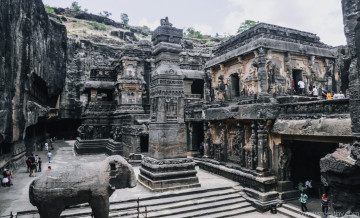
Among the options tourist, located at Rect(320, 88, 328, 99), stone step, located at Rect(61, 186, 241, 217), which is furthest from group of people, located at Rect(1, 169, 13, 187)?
tourist, located at Rect(320, 88, 328, 99)

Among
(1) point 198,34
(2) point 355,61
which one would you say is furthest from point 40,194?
(1) point 198,34

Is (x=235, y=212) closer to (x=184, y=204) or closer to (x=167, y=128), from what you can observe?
(x=184, y=204)

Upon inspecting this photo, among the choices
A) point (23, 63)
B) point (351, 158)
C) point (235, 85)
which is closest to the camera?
point (351, 158)

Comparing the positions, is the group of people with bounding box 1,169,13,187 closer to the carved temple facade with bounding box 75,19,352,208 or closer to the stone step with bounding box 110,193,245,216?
the stone step with bounding box 110,193,245,216

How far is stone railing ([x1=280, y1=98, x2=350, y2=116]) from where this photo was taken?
24.5ft

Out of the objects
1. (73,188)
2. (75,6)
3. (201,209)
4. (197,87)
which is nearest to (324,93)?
(201,209)

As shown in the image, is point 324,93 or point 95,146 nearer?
point 324,93

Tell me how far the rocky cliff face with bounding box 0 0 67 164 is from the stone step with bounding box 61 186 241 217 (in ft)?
10.2

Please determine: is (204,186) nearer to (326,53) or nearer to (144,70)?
(326,53)

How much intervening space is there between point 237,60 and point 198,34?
160ft

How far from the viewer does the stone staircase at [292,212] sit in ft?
27.3

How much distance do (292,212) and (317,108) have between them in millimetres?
3979

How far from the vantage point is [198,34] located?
60688 millimetres

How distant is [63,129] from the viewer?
3419cm
